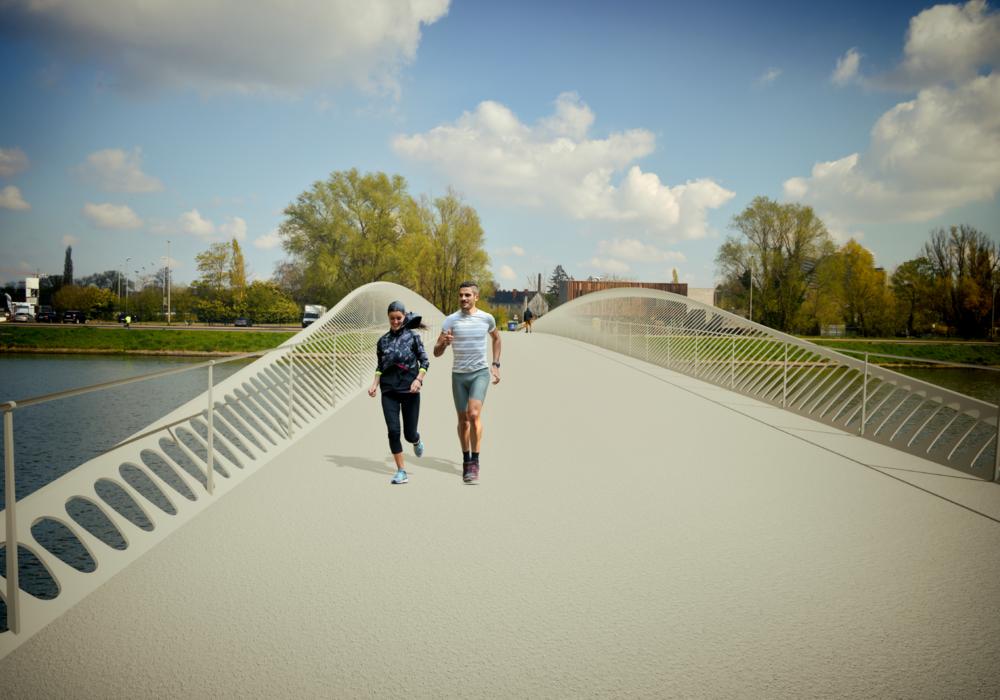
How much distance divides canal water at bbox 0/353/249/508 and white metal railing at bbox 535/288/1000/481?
7646 mm

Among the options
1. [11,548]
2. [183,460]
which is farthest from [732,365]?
[11,548]

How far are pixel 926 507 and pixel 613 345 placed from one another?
21629 mm

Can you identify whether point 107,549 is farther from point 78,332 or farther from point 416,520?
point 78,332

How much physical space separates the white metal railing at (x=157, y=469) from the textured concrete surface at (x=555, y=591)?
0.53ft

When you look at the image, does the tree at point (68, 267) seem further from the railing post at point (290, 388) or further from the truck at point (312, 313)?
the railing post at point (290, 388)

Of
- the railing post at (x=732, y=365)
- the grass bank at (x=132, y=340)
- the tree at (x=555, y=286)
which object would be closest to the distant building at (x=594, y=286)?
the tree at (x=555, y=286)

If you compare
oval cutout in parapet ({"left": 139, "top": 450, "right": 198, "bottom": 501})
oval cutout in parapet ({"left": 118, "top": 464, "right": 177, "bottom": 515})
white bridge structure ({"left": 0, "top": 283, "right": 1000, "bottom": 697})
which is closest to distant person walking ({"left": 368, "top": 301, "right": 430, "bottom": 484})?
white bridge structure ({"left": 0, "top": 283, "right": 1000, "bottom": 697})

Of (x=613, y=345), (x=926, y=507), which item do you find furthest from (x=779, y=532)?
(x=613, y=345)

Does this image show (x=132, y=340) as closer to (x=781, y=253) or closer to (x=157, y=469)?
(x=157, y=469)

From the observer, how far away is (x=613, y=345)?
26594 mm

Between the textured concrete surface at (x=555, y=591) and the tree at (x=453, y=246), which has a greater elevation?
the tree at (x=453, y=246)

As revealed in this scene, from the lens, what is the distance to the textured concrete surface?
8.41 ft

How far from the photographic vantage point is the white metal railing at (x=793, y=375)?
6961 millimetres

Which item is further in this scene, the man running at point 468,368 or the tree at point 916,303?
Answer: the tree at point 916,303
